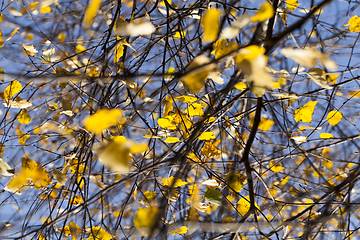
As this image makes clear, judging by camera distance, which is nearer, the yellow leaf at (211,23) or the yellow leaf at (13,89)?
the yellow leaf at (211,23)

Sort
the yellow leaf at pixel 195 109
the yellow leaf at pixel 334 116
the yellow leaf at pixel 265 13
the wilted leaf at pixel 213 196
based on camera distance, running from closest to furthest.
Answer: the yellow leaf at pixel 265 13 < the wilted leaf at pixel 213 196 < the yellow leaf at pixel 195 109 < the yellow leaf at pixel 334 116

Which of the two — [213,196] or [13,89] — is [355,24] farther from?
[13,89]

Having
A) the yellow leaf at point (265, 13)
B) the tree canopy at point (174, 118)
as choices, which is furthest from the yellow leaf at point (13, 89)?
the yellow leaf at point (265, 13)

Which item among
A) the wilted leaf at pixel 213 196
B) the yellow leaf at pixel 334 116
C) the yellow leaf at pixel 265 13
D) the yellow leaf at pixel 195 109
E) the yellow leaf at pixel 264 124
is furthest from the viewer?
the yellow leaf at pixel 264 124

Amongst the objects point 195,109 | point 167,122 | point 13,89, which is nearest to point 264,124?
point 195,109

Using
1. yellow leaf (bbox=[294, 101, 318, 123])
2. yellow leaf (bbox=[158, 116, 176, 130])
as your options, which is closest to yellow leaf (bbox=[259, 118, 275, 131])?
yellow leaf (bbox=[294, 101, 318, 123])

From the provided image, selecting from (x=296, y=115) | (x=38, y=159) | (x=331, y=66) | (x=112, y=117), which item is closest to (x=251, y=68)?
(x=331, y=66)

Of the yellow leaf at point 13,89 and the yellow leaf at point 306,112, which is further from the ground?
the yellow leaf at point 13,89

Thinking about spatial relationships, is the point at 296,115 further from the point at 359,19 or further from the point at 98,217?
the point at 98,217

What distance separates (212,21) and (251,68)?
0.23 metres

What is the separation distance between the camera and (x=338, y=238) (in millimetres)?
1583

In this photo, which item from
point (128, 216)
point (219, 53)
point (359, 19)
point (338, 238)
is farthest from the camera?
point (128, 216)

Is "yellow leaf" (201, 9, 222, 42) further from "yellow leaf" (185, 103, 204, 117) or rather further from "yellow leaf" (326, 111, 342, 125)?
"yellow leaf" (326, 111, 342, 125)

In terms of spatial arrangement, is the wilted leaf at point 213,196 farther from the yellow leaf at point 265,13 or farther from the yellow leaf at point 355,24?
the yellow leaf at point 355,24
